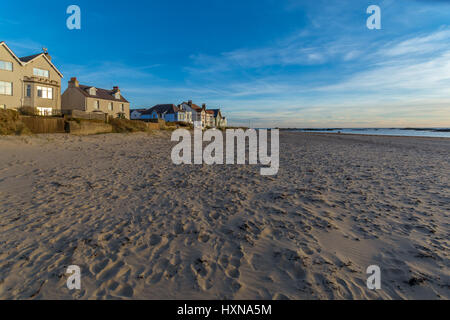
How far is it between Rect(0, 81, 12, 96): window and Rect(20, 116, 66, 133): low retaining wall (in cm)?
1607

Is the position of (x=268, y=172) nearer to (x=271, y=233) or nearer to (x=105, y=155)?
(x=271, y=233)

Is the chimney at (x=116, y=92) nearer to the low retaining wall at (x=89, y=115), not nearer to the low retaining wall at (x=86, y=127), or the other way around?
the low retaining wall at (x=89, y=115)

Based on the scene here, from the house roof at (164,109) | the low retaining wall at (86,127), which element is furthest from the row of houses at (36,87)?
the house roof at (164,109)

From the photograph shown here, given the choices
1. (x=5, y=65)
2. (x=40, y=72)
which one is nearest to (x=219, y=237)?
(x=5, y=65)

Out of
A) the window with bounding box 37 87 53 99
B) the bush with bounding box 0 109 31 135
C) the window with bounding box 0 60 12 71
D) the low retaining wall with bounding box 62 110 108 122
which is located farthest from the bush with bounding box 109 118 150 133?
the window with bounding box 0 60 12 71

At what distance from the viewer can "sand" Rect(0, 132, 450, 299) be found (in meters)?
2.70

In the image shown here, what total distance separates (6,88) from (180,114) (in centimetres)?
3881

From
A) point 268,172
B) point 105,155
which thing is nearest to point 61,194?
point 105,155

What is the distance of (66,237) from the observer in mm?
3742

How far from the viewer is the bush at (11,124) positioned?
544 inches

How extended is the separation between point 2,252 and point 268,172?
7.88m

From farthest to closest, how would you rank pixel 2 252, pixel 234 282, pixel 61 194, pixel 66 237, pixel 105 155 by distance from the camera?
pixel 105 155 → pixel 61 194 → pixel 66 237 → pixel 2 252 → pixel 234 282

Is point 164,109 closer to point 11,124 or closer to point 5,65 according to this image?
point 5,65

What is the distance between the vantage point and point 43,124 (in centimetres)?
1623
